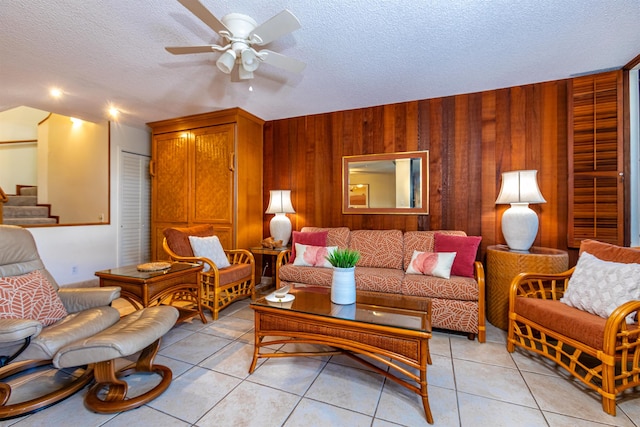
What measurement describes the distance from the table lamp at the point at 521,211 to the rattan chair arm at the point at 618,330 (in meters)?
1.18

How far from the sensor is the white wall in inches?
139

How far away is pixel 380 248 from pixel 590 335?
180 centimetres

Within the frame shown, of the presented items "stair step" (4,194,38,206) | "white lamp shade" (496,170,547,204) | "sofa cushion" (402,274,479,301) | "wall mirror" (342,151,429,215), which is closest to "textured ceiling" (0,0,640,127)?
"wall mirror" (342,151,429,215)

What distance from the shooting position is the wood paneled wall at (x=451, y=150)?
286 cm

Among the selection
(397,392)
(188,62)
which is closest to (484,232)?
(397,392)

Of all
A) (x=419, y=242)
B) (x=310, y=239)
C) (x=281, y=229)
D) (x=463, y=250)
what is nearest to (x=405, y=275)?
(x=419, y=242)

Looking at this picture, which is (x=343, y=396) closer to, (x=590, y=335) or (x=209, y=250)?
(x=590, y=335)

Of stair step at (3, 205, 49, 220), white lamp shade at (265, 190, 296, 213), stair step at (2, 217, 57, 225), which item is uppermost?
white lamp shade at (265, 190, 296, 213)

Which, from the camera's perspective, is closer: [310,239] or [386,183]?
[310,239]

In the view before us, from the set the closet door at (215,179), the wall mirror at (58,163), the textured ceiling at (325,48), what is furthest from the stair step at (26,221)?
the closet door at (215,179)

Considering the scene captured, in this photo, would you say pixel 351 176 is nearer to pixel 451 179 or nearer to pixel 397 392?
pixel 451 179

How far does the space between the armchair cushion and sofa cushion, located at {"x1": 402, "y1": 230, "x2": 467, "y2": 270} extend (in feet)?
9.63

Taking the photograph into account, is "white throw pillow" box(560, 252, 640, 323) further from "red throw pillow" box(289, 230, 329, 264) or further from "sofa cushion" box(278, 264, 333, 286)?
"red throw pillow" box(289, 230, 329, 264)

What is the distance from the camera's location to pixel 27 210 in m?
4.48
